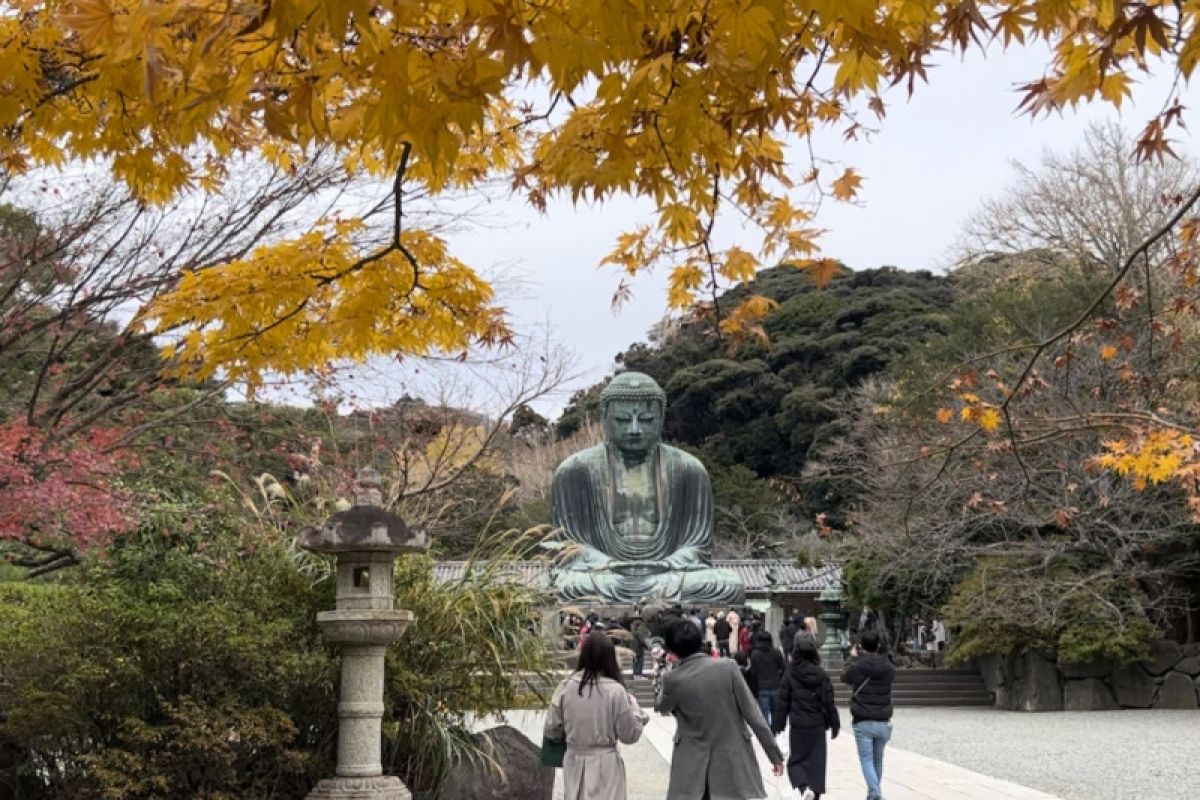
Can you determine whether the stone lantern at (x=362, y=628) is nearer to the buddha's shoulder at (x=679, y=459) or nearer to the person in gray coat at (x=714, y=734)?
the person in gray coat at (x=714, y=734)

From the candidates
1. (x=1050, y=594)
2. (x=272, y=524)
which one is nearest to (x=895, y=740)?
(x=1050, y=594)

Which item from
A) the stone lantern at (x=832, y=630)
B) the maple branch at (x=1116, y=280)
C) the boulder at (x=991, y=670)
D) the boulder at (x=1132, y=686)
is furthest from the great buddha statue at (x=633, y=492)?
the maple branch at (x=1116, y=280)

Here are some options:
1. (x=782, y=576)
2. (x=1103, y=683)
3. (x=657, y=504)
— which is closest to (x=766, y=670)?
(x=1103, y=683)

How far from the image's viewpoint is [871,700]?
7.60m

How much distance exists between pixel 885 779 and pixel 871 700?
7.97 feet

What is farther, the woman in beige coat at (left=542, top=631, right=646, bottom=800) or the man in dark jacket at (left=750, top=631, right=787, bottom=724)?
the man in dark jacket at (left=750, top=631, right=787, bottom=724)

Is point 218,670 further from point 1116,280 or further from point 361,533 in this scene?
point 1116,280

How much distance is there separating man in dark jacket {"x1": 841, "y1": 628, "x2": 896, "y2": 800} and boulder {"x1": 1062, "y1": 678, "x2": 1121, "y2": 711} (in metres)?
11.8

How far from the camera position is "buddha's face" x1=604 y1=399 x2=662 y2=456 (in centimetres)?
2333

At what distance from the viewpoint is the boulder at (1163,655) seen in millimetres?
17703

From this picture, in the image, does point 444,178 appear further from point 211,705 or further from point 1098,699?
point 1098,699

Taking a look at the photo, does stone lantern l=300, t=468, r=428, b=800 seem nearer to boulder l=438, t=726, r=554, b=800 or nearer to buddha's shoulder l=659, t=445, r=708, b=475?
boulder l=438, t=726, r=554, b=800

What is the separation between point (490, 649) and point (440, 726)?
0.54 metres

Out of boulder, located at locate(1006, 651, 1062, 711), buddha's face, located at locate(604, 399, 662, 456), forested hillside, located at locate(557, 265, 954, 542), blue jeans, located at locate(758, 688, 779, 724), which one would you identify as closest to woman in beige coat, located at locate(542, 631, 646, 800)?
blue jeans, located at locate(758, 688, 779, 724)
